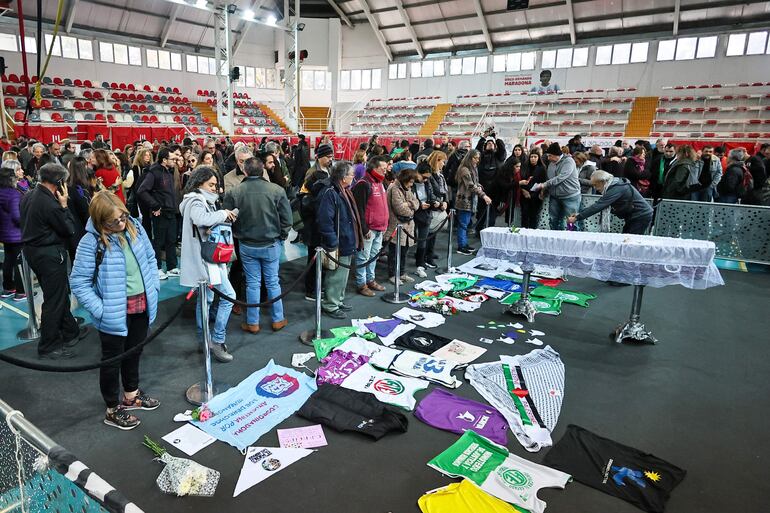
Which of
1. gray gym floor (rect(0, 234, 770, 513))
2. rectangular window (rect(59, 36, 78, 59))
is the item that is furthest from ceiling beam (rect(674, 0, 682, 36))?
rectangular window (rect(59, 36, 78, 59))

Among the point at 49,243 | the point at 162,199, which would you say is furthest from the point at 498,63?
the point at 49,243

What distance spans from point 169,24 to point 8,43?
7.05 m

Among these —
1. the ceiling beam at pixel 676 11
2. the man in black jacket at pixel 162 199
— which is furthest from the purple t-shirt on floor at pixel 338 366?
the ceiling beam at pixel 676 11

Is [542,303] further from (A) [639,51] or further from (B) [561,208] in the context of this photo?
(A) [639,51]

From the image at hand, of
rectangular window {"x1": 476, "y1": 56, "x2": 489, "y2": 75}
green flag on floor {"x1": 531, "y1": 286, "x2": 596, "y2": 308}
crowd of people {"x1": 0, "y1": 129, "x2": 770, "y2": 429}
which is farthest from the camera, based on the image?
rectangular window {"x1": 476, "y1": 56, "x2": 489, "y2": 75}

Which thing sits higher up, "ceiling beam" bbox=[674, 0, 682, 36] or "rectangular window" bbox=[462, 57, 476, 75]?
"ceiling beam" bbox=[674, 0, 682, 36]

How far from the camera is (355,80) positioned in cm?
3091

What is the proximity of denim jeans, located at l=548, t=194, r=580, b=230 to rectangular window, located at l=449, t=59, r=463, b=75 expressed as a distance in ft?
71.0

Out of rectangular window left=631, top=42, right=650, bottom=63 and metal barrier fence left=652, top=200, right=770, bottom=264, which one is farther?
rectangular window left=631, top=42, right=650, bottom=63

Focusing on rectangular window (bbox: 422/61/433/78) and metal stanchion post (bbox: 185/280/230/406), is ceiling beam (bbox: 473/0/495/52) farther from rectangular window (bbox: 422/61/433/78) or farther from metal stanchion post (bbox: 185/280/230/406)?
metal stanchion post (bbox: 185/280/230/406)

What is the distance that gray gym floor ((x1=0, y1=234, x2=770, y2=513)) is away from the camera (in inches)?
113

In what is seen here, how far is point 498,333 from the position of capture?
5230 mm

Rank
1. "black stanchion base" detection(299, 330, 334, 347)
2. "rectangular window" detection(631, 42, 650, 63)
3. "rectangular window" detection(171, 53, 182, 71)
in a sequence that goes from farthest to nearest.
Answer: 1. "rectangular window" detection(171, 53, 182, 71)
2. "rectangular window" detection(631, 42, 650, 63)
3. "black stanchion base" detection(299, 330, 334, 347)

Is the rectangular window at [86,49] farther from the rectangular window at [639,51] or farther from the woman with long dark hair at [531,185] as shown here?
the rectangular window at [639,51]
